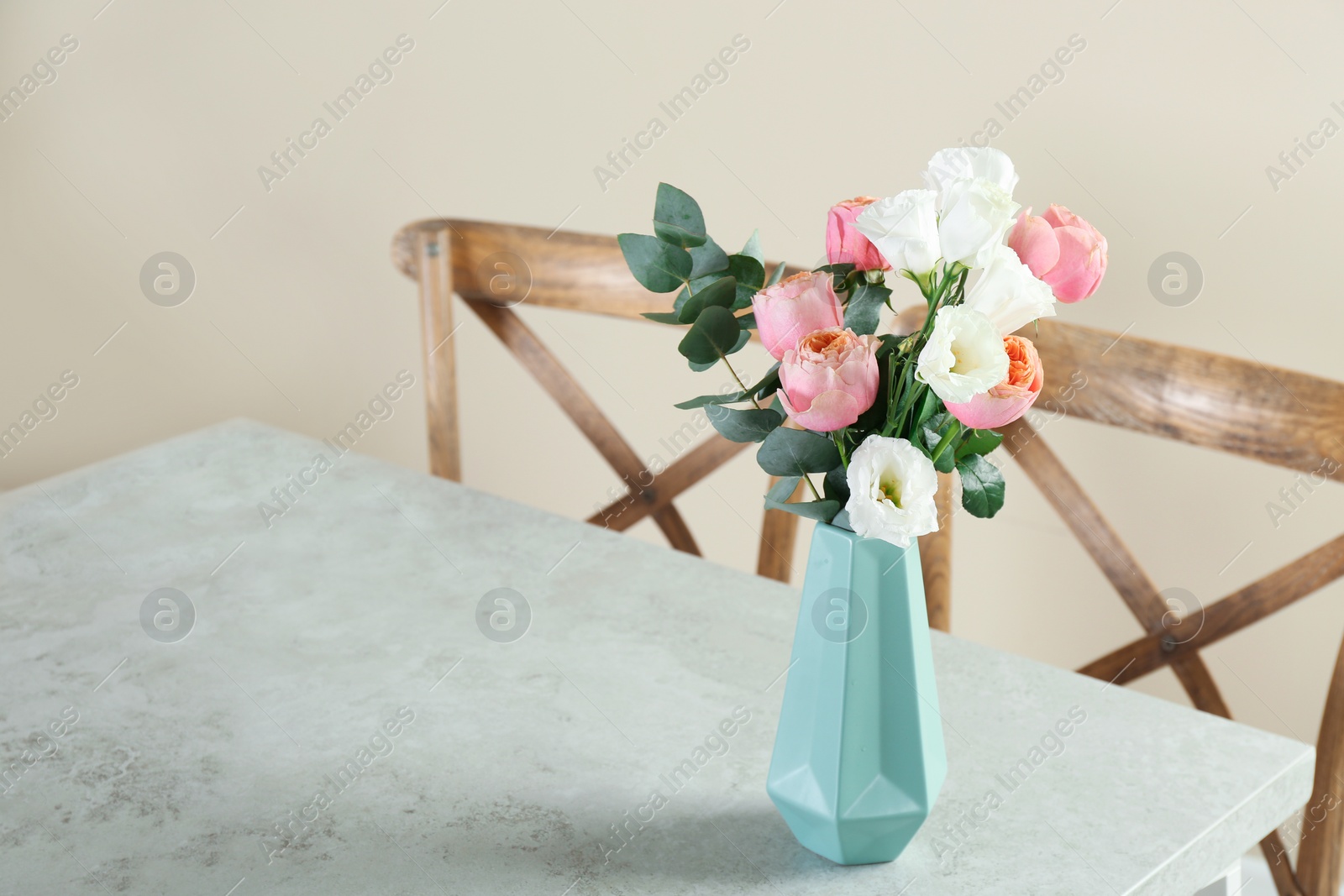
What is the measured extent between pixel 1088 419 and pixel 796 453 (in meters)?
0.73

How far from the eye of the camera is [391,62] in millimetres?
2502

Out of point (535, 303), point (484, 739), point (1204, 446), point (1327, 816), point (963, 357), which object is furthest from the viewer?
point (535, 303)

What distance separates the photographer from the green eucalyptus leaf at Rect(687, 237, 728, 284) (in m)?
0.71

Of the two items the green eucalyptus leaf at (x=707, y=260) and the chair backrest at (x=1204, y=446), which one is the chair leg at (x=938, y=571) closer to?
the chair backrest at (x=1204, y=446)

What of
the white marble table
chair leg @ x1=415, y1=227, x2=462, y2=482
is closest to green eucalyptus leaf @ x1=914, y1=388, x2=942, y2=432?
the white marble table

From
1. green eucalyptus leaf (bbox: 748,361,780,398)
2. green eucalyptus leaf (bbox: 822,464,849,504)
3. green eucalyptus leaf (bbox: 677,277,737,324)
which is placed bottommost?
green eucalyptus leaf (bbox: 822,464,849,504)

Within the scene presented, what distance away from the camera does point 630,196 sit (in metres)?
2.26

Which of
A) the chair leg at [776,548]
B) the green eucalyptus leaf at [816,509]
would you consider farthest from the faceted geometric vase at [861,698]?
the chair leg at [776,548]

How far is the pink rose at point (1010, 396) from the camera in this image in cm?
60

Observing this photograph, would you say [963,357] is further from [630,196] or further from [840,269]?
[630,196]

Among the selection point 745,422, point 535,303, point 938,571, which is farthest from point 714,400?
point 535,303

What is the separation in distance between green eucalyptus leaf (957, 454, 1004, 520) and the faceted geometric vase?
0.21 feet

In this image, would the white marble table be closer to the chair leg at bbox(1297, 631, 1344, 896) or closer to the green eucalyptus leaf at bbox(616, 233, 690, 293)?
the chair leg at bbox(1297, 631, 1344, 896)

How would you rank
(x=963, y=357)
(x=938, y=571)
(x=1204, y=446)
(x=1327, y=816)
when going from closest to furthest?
(x=963, y=357)
(x=1327, y=816)
(x=1204, y=446)
(x=938, y=571)
